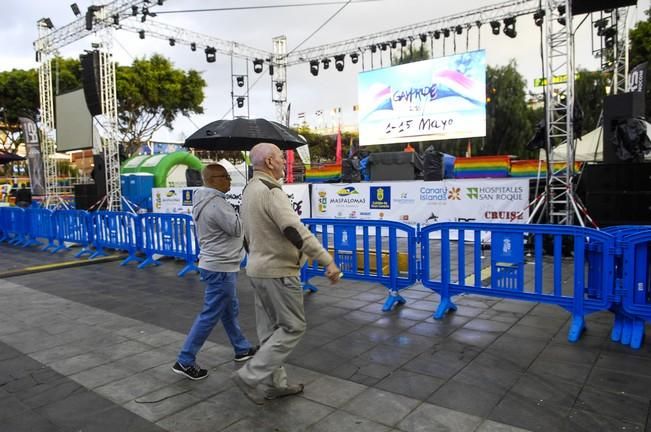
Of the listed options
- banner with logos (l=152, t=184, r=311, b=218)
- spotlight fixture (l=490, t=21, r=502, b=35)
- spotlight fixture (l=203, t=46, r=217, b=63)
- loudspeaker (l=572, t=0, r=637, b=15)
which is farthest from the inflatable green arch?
loudspeaker (l=572, t=0, r=637, b=15)

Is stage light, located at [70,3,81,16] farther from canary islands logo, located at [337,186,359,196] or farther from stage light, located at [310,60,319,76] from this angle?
canary islands logo, located at [337,186,359,196]

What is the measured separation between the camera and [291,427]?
3.04 m

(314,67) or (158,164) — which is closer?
(314,67)

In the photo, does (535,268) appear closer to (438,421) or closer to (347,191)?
(438,421)

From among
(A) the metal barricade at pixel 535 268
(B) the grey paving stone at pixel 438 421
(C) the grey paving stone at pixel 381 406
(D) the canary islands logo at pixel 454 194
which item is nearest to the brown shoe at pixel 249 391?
(C) the grey paving stone at pixel 381 406

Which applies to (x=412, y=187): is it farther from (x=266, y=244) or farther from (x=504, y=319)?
(x=266, y=244)

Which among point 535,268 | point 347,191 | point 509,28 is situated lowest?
point 535,268

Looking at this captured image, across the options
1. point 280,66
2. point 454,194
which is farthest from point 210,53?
point 454,194

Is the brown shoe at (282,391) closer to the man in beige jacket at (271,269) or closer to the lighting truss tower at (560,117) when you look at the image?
the man in beige jacket at (271,269)

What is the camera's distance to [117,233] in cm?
1004

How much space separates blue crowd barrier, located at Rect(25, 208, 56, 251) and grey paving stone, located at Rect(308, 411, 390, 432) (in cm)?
1099

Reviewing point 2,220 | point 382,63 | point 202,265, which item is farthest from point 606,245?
point 382,63

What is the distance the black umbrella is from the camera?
191 inches

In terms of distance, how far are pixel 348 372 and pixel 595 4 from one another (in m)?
9.49
